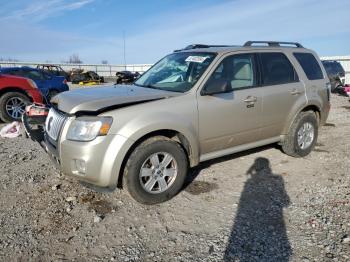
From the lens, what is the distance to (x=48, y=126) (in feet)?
13.9

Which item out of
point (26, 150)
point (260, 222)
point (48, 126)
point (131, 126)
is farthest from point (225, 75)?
point (26, 150)

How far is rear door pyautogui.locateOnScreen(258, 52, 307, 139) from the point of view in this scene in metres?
5.01

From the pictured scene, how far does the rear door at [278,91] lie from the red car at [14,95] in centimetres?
625

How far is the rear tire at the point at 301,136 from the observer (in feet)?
18.1

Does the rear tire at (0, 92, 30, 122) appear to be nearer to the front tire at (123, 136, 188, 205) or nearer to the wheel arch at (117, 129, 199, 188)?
the wheel arch at (117, 129, 199, 188)

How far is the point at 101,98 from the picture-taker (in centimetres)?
385

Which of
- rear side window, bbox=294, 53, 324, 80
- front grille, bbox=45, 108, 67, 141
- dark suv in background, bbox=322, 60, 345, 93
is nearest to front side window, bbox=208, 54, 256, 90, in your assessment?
rear side window, bbox=294, 53, 324, 80

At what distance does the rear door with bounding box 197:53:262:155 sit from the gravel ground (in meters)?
0.62

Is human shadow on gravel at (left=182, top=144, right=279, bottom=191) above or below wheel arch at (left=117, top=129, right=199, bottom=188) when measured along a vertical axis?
below

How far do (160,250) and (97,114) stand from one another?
1.56 m

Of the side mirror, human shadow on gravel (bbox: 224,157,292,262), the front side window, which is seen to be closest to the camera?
human shadow on gravel (bbox: 224,157,292,262)

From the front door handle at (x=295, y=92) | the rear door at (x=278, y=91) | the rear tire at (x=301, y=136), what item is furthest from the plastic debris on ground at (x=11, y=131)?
the front door handle at (x=295, y=92)

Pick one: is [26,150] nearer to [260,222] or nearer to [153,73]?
[153,73]

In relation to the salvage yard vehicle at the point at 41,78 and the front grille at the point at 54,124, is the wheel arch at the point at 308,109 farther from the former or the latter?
the salvage yard vehicle at the point at 41,78
